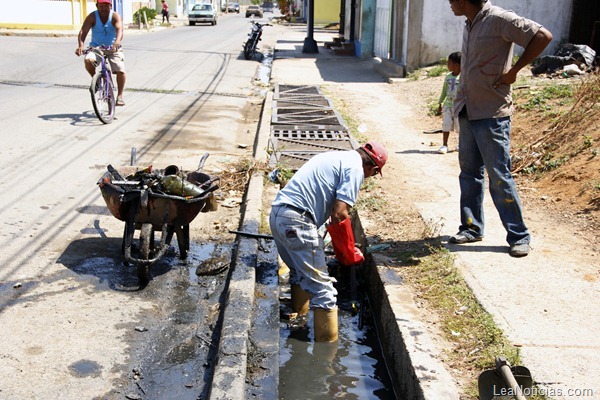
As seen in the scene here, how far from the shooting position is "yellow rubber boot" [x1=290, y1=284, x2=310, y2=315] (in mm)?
5418

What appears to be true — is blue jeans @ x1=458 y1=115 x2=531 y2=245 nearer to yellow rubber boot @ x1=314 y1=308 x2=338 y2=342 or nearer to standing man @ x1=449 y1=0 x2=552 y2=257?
standing man @ x1=449 y1=0 x2=552 y2=257

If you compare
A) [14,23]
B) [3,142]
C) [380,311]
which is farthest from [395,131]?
[14,23]

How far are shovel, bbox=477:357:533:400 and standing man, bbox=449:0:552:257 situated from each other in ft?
7.06

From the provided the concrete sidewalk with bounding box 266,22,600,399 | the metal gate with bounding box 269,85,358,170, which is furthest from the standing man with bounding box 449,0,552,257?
the metal gate with bounding box 269,85,358,170

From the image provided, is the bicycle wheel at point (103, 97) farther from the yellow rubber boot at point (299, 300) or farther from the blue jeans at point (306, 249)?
the blue jeans at point (306, 249)

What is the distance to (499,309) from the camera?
4.70 m

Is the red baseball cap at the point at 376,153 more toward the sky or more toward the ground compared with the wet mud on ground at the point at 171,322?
more toward the sky

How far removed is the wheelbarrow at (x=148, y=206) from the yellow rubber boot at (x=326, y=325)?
1.29 metres

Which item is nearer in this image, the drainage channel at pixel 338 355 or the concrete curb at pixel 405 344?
the concrete curb at pixel 405 344

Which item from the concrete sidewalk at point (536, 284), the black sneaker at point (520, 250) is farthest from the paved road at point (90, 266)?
the black sneaker at point (520, 250)

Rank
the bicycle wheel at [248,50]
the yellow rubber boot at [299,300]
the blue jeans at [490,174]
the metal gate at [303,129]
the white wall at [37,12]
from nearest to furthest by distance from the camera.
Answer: the yellow rubber boot at [299,300]
the blue jeans at [490,174]
the metal gate at [303,129]
the bicycle wheel at [248,50]
the white wall at [37,12]

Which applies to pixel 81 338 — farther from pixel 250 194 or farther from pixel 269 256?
pixel 250 194

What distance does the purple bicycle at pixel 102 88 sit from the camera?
10.8m

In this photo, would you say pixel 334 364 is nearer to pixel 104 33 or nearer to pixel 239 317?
pixel 239 317
